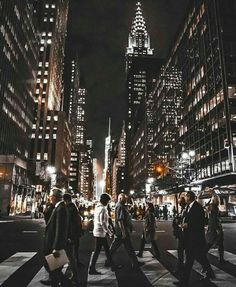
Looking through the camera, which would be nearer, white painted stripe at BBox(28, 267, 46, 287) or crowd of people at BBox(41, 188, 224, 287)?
crowd of people at BBox(41, 188, 224, 287)

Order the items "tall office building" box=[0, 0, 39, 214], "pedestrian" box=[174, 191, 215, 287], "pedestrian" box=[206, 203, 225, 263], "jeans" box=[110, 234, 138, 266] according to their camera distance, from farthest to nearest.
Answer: "tall office building" box=[0, 0, 39, 214]
"pedestrian" box=[206, 203, 225, 263]
"jeans" box=[110, 234, 138, 266]
"pedestrian" box=[174, 191, 215, 287]

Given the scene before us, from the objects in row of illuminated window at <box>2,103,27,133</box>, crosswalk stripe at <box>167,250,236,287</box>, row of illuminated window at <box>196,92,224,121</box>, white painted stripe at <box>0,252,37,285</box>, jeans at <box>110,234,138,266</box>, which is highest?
row of illuminated window at <box>2,103,27,133</box>

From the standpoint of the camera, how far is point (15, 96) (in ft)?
222

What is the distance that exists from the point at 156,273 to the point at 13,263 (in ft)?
13.9

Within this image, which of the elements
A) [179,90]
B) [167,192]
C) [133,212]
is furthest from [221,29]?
[167,192]

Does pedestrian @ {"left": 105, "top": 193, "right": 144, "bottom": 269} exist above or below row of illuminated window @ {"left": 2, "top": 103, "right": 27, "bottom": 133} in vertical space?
below

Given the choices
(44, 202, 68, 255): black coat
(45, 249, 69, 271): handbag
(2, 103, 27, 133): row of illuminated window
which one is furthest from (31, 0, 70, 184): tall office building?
(45, 249, 69, 271): handbag

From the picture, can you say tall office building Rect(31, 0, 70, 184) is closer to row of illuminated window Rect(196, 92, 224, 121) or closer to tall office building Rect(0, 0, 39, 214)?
tall office building Rect(0, 0, 39, 214)

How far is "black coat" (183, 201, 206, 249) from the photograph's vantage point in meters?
6.26

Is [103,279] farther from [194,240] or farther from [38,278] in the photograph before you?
[194,240]

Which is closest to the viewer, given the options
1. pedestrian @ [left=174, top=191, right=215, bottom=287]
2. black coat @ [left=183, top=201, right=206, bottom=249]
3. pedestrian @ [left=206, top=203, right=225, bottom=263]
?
pedestrian @ [left=174, top=191, right=215, bottom=287]

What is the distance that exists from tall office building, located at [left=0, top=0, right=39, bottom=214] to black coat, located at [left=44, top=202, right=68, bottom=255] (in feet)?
137

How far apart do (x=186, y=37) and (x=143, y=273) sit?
63.5m

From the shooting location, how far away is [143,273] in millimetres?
7262
